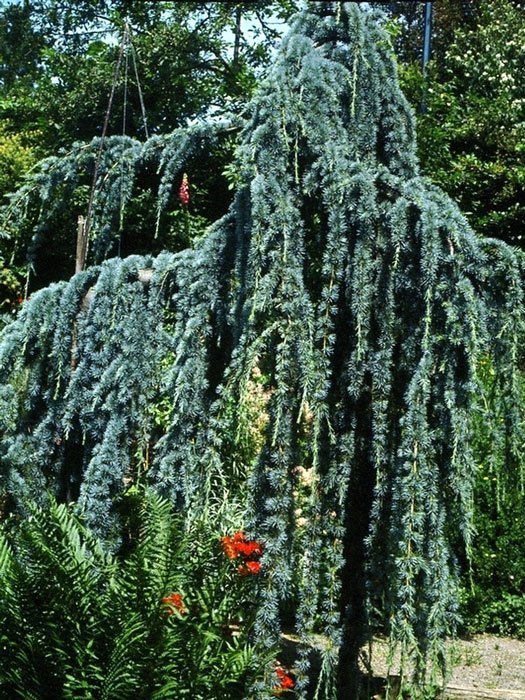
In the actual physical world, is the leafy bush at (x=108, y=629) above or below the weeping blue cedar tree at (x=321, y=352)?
below

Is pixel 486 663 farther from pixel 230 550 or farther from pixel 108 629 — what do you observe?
pixel 108 629

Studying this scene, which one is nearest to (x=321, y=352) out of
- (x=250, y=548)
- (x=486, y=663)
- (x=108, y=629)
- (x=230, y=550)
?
(x=250, y=548)

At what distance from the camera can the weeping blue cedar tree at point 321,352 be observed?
3.40 meters

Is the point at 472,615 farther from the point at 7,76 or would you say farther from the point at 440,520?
the point at 7,76

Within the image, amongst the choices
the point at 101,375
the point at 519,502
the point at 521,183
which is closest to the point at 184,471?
the point at 101,375

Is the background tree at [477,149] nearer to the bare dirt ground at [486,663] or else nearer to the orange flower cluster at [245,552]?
the bare dirt ground at [486,663]

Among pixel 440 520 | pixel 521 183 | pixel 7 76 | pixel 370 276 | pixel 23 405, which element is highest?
pixel 7 76

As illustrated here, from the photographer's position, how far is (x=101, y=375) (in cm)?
410

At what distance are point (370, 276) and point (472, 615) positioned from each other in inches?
172

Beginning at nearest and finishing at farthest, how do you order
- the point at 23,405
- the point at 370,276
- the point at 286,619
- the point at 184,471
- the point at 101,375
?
the point at 370,276 → the point at 184,471 → the point at 101,375 → the point at 23,405 → the point at 286,619

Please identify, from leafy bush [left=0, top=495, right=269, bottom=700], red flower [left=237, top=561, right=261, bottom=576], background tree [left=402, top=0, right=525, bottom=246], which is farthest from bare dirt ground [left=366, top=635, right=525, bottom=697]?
background tree [left=402, top=0, right=525, bottom=246]

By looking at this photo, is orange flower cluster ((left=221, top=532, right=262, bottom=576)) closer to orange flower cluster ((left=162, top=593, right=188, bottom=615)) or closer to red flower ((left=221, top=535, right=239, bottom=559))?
red flower ((left=221, top=535, right=239, bottom=559))

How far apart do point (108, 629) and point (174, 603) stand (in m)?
0.32

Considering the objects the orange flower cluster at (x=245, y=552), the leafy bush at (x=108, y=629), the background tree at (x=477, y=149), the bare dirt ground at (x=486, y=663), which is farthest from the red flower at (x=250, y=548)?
the background tree at (x=477, y=149)
